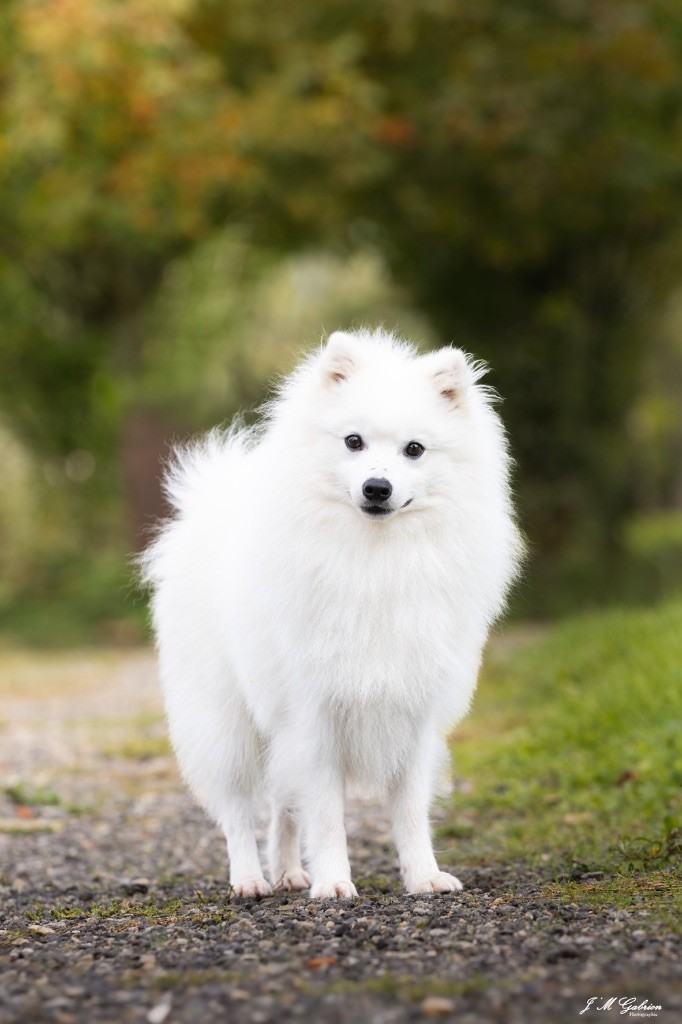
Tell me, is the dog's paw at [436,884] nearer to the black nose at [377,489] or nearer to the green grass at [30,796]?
the black nose at [377,489]

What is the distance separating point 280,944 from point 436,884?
1210 mm

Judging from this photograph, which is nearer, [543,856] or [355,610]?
[355,610]

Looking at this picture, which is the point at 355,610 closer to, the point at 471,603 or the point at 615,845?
the point at 471,603

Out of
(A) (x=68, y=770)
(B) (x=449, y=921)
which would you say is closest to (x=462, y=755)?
(A) (x=68, y=770)

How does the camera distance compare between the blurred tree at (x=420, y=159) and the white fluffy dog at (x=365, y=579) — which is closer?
the white fluffy dog at (x=365, y=579)

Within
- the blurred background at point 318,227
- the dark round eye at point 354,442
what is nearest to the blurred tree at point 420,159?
the blurred background at point 318,227

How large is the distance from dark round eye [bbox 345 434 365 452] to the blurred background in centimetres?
1006

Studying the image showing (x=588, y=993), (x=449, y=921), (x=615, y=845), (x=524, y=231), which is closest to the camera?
(x=588, y=993)

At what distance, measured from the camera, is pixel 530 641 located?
47.2 feet

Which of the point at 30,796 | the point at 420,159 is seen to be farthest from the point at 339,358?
the point at 420,159

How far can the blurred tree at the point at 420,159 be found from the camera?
16.6m

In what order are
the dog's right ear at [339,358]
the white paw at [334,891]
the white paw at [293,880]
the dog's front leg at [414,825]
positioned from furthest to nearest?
the white paw at [293,880] → the dog's front leg at [414,825] → the dog's right ear at [339,358] → the white paw at [334,891]

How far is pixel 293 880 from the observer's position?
5.70 m

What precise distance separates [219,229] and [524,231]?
4591 mm
